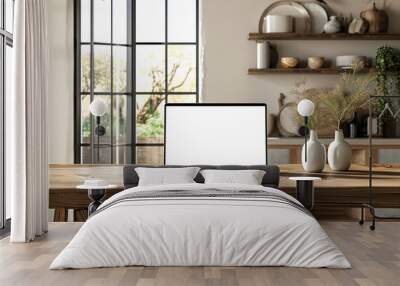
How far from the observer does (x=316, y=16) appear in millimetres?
9031

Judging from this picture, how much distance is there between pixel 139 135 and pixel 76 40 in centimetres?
152

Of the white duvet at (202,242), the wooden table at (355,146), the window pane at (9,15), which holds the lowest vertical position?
the white duvet at (202,242)

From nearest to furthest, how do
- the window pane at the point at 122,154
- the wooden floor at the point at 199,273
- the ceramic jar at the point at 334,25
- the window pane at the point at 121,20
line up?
the wooden floor at the point at 199,273
the ceramic jar at the point at 334,25
the window pane at the point at 122,154
the window pane at the point at 121,20

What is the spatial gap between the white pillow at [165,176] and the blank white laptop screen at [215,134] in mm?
599

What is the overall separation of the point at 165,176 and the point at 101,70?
3346 millimetres

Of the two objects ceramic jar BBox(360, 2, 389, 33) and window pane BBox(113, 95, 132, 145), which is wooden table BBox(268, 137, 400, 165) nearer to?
ceramic jar BBox(360, 2, 389, 33)

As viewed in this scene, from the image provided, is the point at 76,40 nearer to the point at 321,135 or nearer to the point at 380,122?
the point at 321,135

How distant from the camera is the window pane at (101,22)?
28.8 ft

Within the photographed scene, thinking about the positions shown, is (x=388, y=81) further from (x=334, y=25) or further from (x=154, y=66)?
(x=154, y=66)

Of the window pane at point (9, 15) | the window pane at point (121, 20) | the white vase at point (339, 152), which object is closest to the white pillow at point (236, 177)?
the white vase at point (339, 152)

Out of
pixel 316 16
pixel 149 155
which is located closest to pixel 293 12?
pixel 316 16

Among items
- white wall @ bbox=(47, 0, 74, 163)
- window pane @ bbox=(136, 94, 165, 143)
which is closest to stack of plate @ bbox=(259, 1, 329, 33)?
window pane @ bbox=(136, 94, 165, 143)

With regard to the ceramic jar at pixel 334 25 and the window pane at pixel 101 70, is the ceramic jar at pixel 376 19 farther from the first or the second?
the window pane at pixel 101 70

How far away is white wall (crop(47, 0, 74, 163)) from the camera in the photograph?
8758mm
